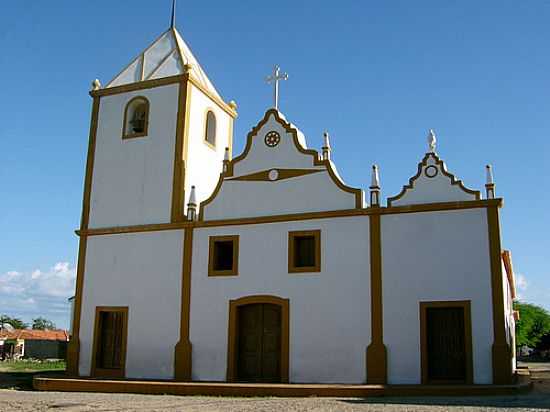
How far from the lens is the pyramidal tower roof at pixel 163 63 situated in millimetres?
21047

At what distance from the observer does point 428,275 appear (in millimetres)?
16047

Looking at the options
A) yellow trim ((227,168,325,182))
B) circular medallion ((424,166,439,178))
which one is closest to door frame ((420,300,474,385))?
circular medallion ((424,166,439,178))

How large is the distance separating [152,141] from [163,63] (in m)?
2.93

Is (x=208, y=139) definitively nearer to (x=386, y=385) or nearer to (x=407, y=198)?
(x=407, y=198)

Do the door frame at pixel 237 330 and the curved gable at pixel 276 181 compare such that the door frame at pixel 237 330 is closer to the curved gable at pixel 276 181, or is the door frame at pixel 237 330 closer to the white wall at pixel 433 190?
the curved gable at pixel 276 181

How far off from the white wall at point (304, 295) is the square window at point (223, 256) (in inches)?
6.4

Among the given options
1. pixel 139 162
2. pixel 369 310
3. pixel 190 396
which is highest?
pixel 139 162

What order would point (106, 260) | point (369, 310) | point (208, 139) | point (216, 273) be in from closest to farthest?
point (369, 310) → point (216, 273) → point (106, 260) → point (208, 139)

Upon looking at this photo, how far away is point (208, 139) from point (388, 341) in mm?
9506

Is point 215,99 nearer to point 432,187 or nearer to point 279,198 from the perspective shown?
point 279,198

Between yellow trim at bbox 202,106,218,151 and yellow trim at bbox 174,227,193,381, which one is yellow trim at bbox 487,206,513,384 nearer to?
yellow trim at bbox 174,227,193,381

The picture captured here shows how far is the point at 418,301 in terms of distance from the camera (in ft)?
52.4

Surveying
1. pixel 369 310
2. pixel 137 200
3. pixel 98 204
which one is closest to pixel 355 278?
pixel 369 310

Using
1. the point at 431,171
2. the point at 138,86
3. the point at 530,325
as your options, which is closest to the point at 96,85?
the point at 138,86
